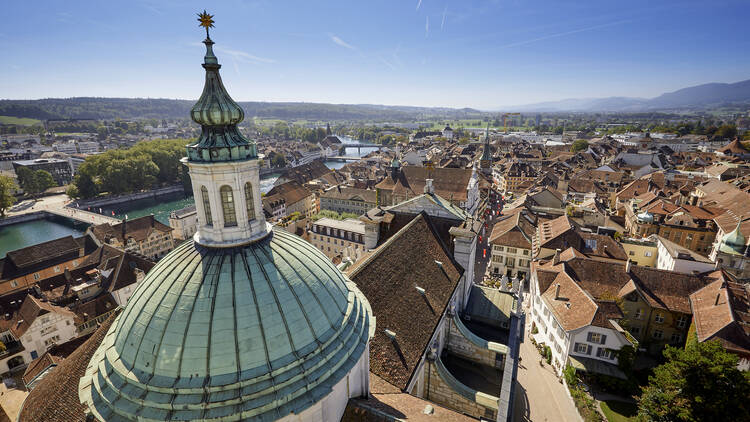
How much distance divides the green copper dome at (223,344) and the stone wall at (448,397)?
8007 mm

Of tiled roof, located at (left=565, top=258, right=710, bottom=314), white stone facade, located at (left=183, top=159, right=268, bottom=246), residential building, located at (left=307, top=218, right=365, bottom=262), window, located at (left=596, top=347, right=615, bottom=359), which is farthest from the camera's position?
residential building, located at (left=307, top=218, right=365, bottom=262)

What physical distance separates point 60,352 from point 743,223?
63.5 m

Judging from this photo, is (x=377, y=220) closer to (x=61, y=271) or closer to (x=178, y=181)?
(x=61, y=271)

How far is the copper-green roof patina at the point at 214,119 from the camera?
30.9ft

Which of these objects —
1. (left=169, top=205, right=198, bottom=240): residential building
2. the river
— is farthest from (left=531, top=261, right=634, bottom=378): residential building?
the river

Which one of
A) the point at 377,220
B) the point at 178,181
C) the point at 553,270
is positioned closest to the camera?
the point at 377,220

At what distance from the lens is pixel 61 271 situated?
45188 millimetres

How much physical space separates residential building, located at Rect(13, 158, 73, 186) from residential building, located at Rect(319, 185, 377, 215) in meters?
97.5

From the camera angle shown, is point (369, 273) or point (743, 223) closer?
point (369, 273)

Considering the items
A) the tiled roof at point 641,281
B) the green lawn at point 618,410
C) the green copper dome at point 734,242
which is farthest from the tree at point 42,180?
the green copper dome at point 734,242

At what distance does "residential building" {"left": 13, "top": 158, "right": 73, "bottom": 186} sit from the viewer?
354 feet

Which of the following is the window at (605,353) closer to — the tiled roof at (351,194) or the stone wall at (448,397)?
the stone wall at (448,397)

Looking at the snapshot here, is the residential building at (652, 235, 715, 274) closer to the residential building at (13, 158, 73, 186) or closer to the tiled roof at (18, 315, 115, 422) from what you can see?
the tiled roof at (18, 315, 115, 422)

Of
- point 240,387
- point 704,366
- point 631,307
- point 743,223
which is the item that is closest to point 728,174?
point 743,223
